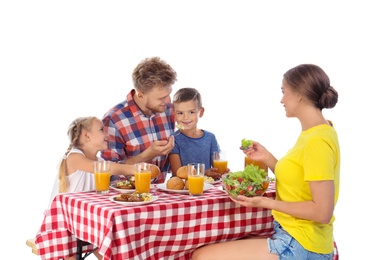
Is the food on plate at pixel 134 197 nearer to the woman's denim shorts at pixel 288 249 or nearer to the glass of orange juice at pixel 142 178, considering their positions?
the glass of orange juice at pixel 142 178

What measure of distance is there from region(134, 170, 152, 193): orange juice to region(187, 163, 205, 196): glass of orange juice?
0.71 feet

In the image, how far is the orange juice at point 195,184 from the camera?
3.15 meters

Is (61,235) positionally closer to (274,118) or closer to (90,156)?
(90,156)

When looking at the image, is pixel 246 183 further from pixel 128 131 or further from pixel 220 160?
pixel 128 131

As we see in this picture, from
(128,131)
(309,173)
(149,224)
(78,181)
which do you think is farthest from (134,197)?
(128,131)

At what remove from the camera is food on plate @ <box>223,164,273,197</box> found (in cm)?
304

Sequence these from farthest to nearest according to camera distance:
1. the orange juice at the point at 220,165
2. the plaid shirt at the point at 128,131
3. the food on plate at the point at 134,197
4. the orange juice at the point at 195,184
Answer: the plaid shirt at the point at 128,131, the orange juice at the point at 220,165, the orange juice at the point at 195,184, the food on plate at the point at 134,197

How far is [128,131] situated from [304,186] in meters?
1.44

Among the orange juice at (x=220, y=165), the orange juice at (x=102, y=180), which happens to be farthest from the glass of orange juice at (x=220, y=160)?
the orange juice at (x=102, y=180)

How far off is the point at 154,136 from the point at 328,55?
231cm

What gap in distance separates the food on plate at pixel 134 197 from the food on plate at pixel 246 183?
1.32ft

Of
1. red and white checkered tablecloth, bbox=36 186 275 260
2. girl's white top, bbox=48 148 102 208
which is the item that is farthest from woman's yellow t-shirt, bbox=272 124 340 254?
girl's white top, bbox=48 148 102 208

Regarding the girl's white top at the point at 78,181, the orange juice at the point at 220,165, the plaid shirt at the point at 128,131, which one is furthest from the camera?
the plaid shirt at the point at 128,131

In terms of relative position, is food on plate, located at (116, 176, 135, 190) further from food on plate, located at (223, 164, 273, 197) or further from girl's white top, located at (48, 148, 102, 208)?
food on plate, located at (223, 164, 273, 197)
